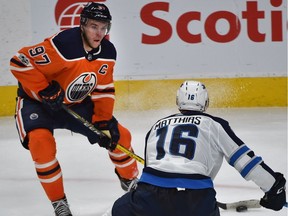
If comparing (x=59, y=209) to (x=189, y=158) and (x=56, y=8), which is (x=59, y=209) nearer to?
(x=189, y=158)

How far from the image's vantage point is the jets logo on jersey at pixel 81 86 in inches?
131

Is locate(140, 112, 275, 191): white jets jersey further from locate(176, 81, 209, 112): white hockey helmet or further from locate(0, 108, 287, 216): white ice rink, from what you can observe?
locate(0, 108, 287, 216): white ice rink

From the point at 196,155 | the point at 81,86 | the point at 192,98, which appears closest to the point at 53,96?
the point at 81,86

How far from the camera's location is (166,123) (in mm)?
2457

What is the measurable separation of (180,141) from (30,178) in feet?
5.91

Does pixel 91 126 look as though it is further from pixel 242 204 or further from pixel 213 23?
pixel 213 23

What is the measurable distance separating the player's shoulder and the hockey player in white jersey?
96 centimetres

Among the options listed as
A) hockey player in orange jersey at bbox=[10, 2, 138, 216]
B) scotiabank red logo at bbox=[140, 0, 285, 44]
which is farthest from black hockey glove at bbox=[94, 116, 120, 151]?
scotiabank red logo at bbox=[140, 0, 285, 44]

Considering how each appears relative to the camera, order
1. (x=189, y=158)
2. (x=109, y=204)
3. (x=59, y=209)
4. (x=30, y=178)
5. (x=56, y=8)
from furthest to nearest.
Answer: (x=56, y=8)
(x=30, y=178)
(x=109, y=204)
(x=59, y=209)
(x=189, y=158)

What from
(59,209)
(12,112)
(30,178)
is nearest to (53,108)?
(59,209)

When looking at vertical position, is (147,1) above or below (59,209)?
above

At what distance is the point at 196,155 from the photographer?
2369 mm

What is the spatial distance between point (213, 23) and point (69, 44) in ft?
8.78

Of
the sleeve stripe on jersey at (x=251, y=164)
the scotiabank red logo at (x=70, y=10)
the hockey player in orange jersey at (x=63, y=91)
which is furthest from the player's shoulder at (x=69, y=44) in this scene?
the scotiabank red logo at (x=70, y=10)
